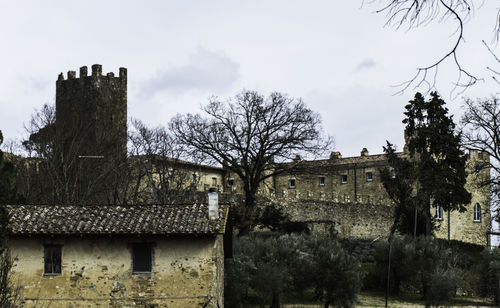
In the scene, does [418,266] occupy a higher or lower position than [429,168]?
lower

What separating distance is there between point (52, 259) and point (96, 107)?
2403 centimetres

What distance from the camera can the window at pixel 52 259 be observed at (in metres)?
21.8

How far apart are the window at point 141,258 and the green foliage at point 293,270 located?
411cm

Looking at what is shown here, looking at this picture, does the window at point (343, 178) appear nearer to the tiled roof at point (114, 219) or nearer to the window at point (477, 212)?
the window at point (477, 212)

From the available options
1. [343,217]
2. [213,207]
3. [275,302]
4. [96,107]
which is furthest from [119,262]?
[343,217]

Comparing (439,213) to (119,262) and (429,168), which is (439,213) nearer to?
(429,168)

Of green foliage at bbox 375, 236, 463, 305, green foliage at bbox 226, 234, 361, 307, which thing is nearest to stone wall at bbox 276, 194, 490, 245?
green foliage at bbox 375, 236, 463, 305

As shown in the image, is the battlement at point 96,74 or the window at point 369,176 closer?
the battlement at point 96,74

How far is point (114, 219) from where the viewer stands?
22312 mm

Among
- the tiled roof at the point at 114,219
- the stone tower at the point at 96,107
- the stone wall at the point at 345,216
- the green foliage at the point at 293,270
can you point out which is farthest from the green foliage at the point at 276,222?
the tiled roof at the point at 114,219

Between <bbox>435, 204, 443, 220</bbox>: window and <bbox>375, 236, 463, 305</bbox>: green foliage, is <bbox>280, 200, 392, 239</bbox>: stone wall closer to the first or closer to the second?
<bbox>435, 204, 443, 220</bbox>: window

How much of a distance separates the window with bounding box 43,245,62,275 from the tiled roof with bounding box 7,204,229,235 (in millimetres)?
635

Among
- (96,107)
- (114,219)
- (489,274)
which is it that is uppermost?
(96,107)

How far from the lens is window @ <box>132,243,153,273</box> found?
71.4 feet
